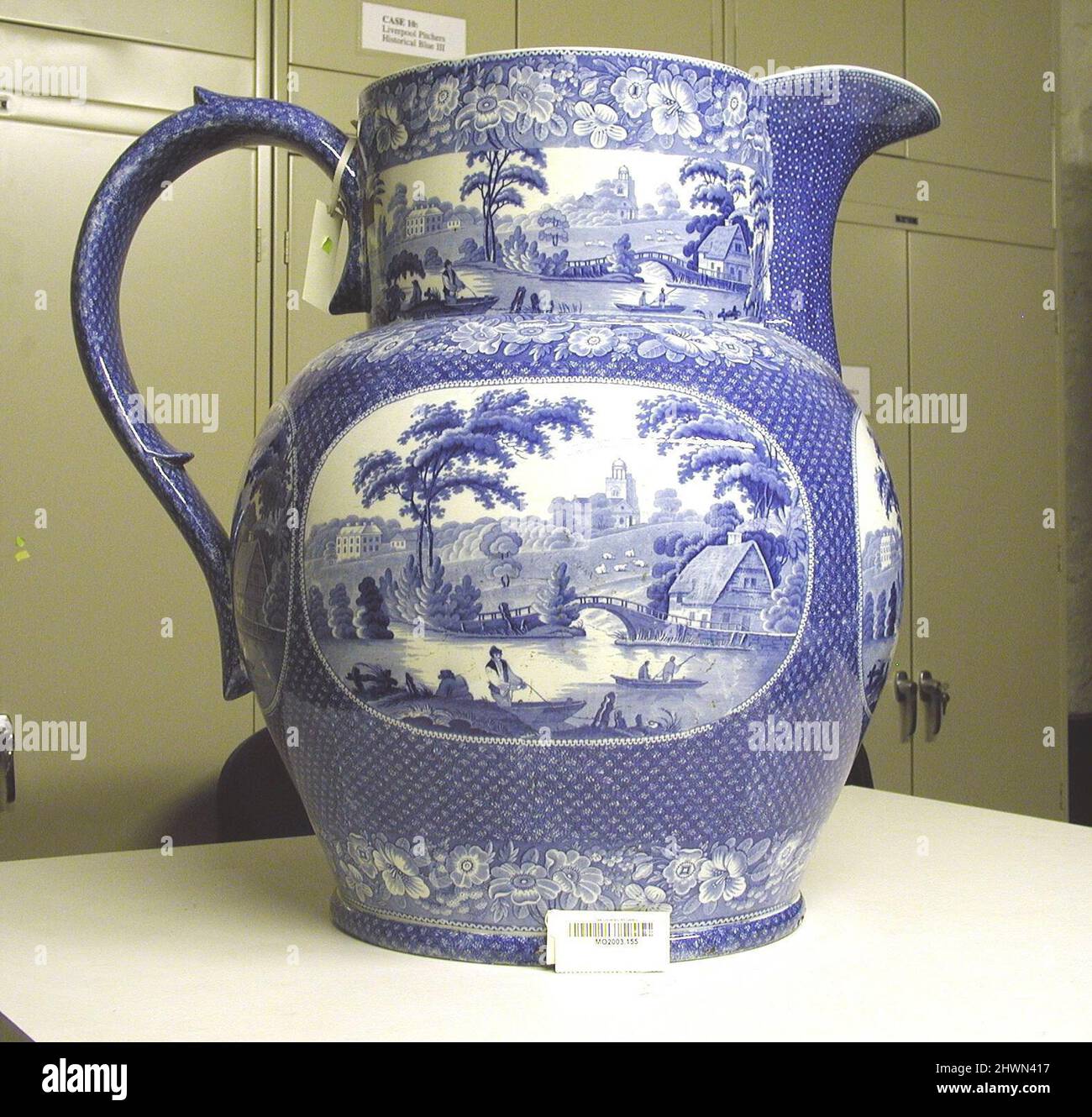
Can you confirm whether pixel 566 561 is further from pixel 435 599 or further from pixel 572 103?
pixel 572 103

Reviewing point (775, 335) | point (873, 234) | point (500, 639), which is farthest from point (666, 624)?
point (873, 234)

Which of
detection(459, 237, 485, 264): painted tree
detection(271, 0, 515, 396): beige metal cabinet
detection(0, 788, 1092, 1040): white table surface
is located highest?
detection(271, 0, 515, 396): beige metal cabinet

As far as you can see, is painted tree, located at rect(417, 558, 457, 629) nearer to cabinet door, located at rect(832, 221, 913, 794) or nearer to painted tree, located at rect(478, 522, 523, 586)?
painted tree, located at rect(478, 522, 523, 586)

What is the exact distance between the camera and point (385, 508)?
26.5 inches

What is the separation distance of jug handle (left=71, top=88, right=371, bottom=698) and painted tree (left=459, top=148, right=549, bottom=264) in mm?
106

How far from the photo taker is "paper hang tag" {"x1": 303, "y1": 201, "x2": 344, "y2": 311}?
0.86 m

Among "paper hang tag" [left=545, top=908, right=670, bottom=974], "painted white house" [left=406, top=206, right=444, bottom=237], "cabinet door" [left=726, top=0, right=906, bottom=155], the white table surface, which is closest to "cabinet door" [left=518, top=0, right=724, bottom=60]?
"cabinet door" [left=726, top=0, right=906, bottom=155]

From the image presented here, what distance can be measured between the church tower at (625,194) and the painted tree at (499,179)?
0.13 feet

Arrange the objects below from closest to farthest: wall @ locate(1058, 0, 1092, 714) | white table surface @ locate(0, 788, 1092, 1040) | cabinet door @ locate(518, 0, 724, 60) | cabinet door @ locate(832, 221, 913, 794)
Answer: white table surface @ locate(0, 788, 1092, 1040)
cabinet door @ locate(518, 0, 724, 60)
cabinet door @ locate(832, 221, 913, 794)
wall @ locate(1058, 0, 1092, 714)

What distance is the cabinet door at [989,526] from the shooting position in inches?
91.0

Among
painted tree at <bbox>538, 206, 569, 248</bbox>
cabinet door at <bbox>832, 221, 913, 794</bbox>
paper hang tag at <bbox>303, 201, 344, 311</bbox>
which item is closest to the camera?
painted tree at <bbox>538, 206, 569, 248</bbox>

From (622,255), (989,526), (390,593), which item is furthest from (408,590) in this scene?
(989,526)

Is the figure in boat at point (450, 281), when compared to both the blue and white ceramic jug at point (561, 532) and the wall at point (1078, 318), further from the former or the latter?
the wall at point (1078, 318)

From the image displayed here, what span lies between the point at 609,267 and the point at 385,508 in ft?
0.58
